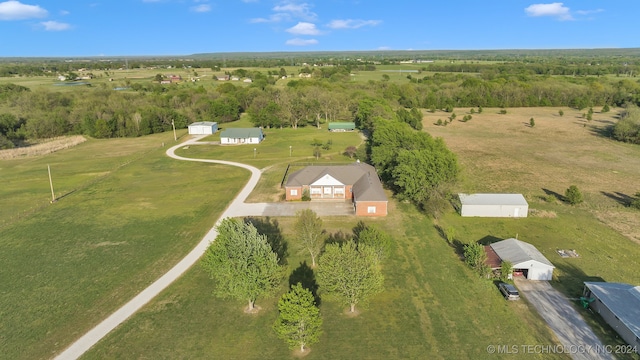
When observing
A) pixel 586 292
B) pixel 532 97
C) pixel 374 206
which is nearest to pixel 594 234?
pixel 586 292

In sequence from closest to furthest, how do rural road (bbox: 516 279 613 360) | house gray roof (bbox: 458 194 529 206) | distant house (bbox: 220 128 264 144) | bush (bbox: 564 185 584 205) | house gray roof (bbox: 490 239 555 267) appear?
rural road (bbox: 516 279 613 360) → house gray roof (bbox: 490 239 555 267) → house gray roof (bbox: 458 194 529 206) → bush (bbox: 564 185 584 205) → distant house (bbox: 220 128 264 144)

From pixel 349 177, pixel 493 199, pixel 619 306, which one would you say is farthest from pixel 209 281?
pixel 493 199

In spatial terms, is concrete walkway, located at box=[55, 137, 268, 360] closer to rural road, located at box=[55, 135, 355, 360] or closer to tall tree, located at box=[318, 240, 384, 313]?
rural road, located at box=[55, 135, 355, 360]

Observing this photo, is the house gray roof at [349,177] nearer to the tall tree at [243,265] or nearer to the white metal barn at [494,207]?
the white metal barn at [494,207]

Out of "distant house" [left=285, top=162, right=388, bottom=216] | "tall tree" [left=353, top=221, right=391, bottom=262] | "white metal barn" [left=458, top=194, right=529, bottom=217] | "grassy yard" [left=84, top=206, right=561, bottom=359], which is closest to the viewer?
"grassy yard" [left=84, top=206, right=561, bottom=359]

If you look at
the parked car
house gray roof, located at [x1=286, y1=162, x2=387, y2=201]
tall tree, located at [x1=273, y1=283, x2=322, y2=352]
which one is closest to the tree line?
tall tree, located at [x1=273, y1=283, x2=322, y2=352]

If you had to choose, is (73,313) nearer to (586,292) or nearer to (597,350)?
(597,350)
